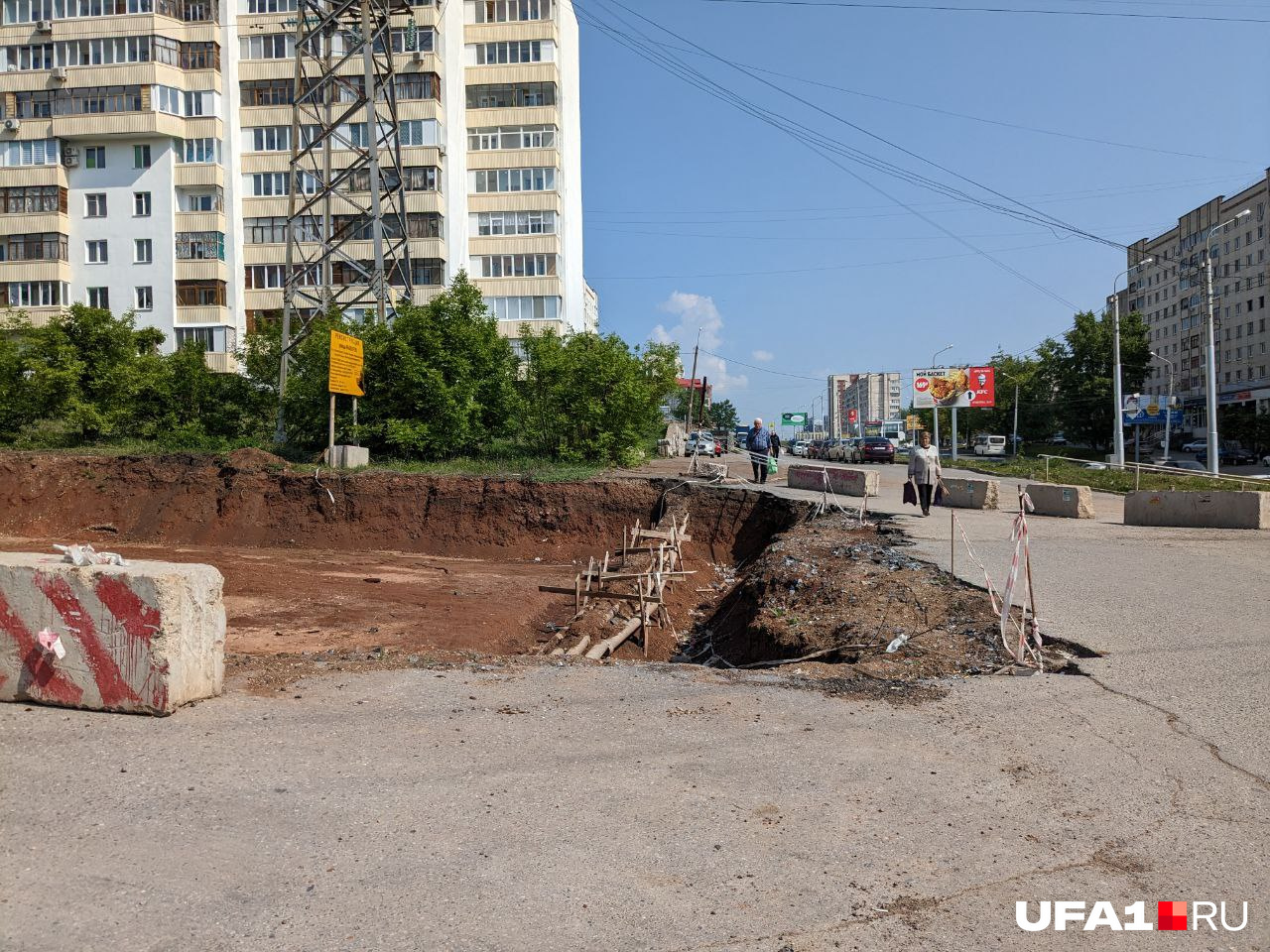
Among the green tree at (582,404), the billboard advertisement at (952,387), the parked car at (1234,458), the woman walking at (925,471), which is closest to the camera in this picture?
the woman walking at (925,471)

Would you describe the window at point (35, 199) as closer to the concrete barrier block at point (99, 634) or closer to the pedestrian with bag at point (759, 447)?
the pedestrian with bag at point (759, 447)

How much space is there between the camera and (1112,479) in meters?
30.9

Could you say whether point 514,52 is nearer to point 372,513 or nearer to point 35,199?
point 35,199

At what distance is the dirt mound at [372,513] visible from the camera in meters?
22.9

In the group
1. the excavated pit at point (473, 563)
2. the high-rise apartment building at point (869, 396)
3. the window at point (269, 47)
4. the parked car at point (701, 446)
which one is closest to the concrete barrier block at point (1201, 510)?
the excavated pit at point (473, 563)

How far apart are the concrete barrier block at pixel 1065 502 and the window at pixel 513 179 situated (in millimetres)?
32763

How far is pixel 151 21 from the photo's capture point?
4325 centimetres

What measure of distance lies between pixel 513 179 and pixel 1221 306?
76.1 meters

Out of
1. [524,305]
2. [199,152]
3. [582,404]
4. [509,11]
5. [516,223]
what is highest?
[509,11]

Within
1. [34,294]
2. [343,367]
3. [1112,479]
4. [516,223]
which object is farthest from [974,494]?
[34,294]

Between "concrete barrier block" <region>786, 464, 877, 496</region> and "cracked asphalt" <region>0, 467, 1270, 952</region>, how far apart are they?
15.3 meters

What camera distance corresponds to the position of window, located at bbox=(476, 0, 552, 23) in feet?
148

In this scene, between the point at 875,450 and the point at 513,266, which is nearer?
the point at 513,266

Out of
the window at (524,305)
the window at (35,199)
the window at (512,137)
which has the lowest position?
the window at (524,305)
